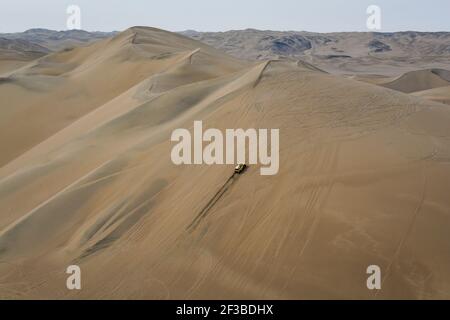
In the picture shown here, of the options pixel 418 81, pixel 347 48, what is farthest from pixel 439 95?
pixel 347 48

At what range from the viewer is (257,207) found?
224 inches

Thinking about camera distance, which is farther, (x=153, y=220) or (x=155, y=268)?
(x=153, y=220)

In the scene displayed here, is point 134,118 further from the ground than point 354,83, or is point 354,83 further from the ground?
point 354,83

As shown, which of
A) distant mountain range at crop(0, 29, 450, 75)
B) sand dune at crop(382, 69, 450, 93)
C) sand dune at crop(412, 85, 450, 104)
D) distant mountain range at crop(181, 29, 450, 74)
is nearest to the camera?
sand dune at crop(412, 85, 450, 104)

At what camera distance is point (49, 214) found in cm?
670

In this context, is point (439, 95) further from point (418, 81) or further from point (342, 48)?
point (342, 48)

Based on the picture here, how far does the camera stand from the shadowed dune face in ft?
15.9

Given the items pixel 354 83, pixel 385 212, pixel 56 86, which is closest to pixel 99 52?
pixel 56 86

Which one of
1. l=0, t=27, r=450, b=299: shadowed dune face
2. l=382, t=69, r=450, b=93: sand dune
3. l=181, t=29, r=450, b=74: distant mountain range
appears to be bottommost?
l=0, t=27, r=450, b=299: shadowed dune face

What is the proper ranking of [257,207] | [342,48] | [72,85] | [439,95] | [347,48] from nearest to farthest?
1. [257,207]
2. [72,85]
3. [439,95]
4. [347,48]
5. [342,48]

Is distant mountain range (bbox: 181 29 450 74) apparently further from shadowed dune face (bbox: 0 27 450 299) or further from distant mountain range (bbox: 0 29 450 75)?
shadowed dune face (bbox: 0 27 450 299)

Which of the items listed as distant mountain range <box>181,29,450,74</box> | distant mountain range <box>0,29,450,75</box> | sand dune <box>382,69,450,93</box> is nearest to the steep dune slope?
sand dune <box>382,69,450,93</box>
